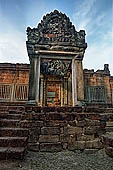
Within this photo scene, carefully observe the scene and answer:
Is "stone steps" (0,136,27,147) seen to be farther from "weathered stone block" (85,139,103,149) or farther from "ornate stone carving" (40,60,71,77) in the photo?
"ornate stone carving" (40,60,71,77)

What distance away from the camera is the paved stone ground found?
6.07ft

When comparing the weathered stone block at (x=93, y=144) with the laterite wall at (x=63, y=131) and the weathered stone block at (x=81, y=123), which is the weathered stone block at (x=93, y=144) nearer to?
the laterite wall at (x=63, y=131)

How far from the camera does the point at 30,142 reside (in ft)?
9.12

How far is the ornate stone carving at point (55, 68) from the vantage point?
28.8ft

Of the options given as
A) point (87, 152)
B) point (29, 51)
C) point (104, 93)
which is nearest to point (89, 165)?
point (87, 152)

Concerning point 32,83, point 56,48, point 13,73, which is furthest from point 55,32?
point 13,73

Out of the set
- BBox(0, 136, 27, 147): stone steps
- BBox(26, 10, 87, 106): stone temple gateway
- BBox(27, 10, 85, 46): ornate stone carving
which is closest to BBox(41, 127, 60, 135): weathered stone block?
BBox(0, 136, 27, 147): stone steps

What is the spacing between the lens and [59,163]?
6.85ft

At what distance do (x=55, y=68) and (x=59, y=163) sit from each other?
7.51m

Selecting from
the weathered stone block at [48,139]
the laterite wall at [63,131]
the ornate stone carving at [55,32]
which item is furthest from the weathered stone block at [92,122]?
the ornate stone carving at [55,32]

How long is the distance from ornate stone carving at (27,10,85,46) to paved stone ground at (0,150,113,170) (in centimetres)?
544

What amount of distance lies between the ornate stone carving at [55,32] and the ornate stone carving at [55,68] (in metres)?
2.09

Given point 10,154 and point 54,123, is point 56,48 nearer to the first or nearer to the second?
point 54,123

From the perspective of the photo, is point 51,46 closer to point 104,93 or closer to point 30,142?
point 30,142
